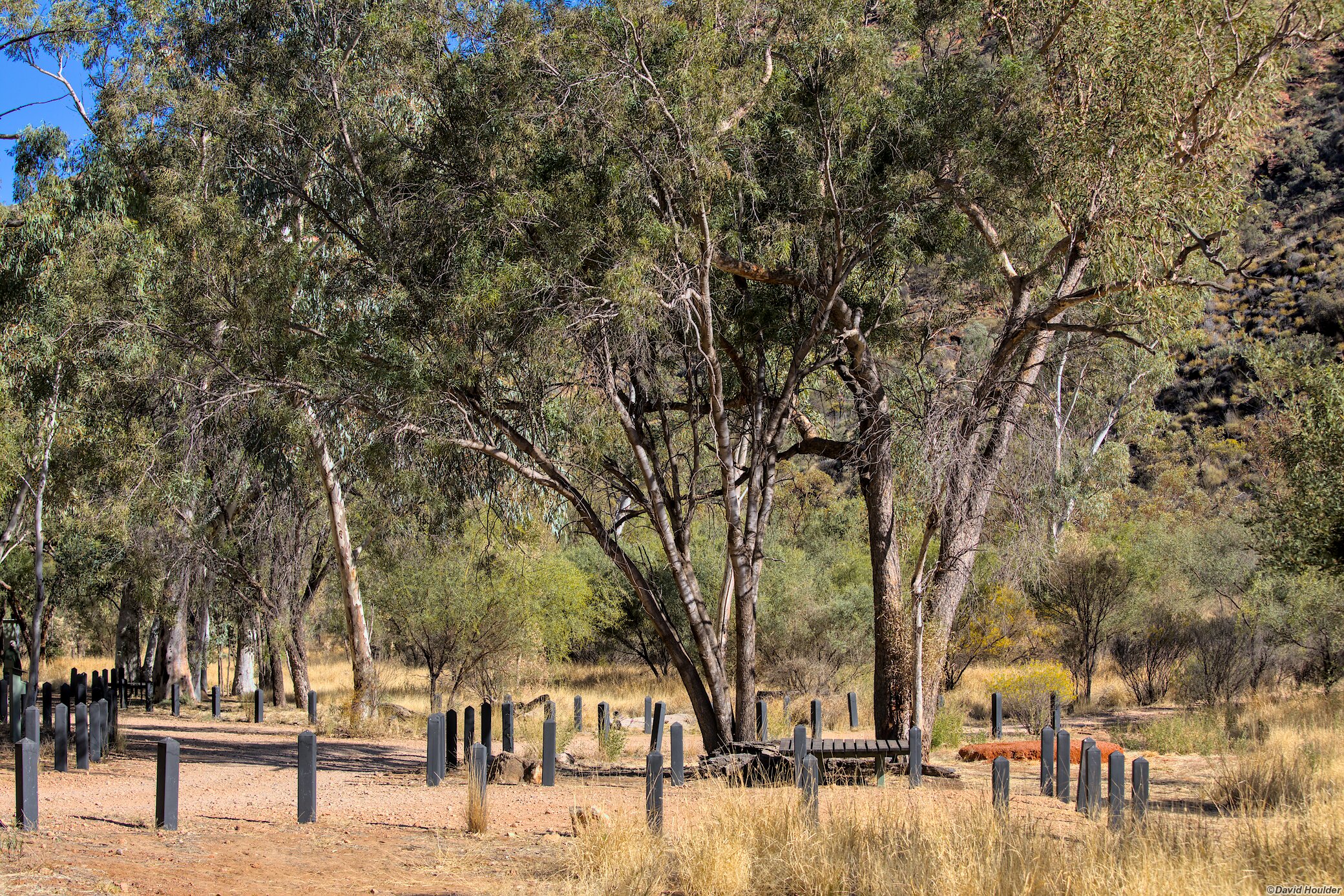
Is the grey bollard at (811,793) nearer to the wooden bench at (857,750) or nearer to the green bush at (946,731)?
the wooden bench at (857,750)

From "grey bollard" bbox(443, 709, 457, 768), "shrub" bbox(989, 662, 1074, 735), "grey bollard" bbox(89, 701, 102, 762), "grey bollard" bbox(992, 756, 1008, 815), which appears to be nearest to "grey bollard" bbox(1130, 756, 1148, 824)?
"grey bollard" bbox(992, 756, 1008, 815)

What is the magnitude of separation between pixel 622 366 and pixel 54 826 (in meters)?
7.64

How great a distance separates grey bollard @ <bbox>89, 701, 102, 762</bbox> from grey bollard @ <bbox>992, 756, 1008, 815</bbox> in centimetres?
1103

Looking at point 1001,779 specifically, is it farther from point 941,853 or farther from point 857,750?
point 857,750

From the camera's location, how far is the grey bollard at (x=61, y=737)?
12805 mm

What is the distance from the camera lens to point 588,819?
27.3 feet

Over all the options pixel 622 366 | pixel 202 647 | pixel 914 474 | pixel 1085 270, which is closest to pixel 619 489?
pixel 622 366

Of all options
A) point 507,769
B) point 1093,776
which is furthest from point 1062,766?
point 507,769

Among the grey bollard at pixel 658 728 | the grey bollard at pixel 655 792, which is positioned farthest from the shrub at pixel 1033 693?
the grey bollard at pixel 655 792

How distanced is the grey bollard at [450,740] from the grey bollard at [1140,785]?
783 cm

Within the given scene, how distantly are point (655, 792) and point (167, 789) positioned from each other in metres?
4.03

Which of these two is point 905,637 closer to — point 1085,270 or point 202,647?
point 1085,270

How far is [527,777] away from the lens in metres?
12.5

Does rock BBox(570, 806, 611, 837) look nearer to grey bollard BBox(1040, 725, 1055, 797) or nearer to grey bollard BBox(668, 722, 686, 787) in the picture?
grey bollard BBox(668, 722, 686, 787)
